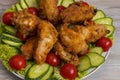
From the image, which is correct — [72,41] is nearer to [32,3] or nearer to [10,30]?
[10,30]

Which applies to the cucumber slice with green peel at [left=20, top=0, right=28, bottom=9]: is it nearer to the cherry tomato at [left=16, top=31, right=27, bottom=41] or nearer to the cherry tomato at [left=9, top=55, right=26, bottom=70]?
the cherry tomato at [left=16, top=31, right=27, bottom=41]

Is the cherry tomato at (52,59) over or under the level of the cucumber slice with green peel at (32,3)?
under

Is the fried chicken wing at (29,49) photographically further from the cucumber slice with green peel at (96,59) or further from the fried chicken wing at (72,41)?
the cucumber slice with green peel at (96,59)

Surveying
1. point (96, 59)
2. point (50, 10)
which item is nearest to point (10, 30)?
point (50, 10)

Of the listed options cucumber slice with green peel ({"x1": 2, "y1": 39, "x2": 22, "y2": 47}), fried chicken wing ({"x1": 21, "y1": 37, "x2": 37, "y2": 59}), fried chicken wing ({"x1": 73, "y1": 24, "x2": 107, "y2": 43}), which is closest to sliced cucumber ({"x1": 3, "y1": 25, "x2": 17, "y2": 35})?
cucumber slice with green peel ({"x1": 2, "y1": 39, "x2": 22, "y2": 47})

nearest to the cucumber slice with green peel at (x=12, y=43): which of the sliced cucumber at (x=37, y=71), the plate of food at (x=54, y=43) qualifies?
Answer: the plate of food at (x=54, y=43)

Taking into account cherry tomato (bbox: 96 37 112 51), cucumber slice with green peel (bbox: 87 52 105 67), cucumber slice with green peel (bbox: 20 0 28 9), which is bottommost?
cucumber slice with green peel (bbox: 87 52 105 67)

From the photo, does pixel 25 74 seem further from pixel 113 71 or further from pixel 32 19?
pixel 113 71
